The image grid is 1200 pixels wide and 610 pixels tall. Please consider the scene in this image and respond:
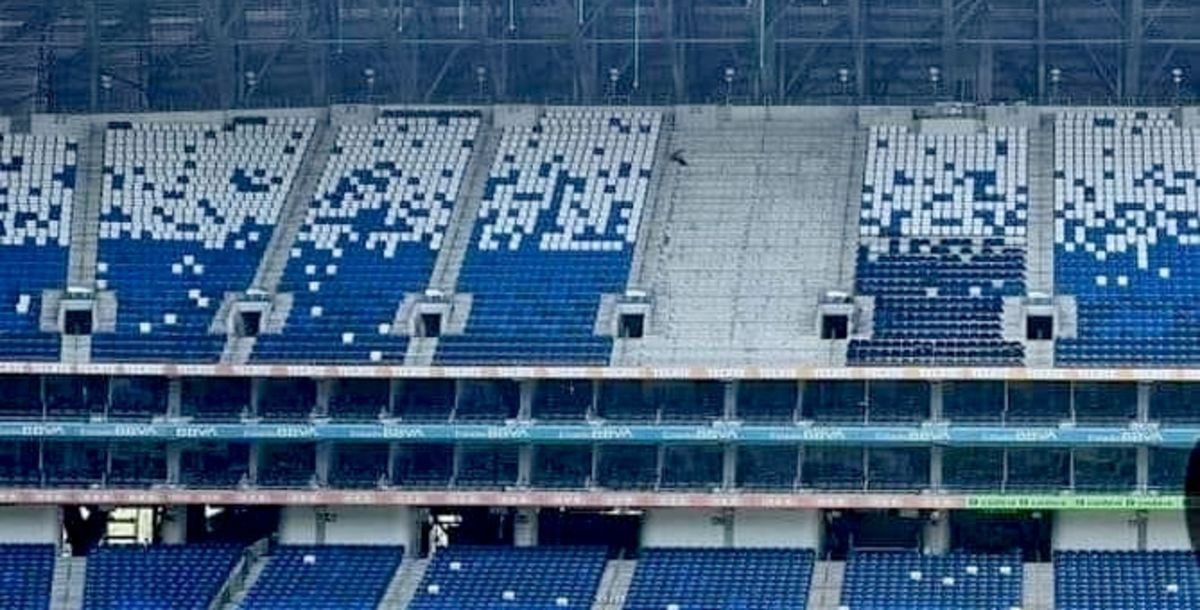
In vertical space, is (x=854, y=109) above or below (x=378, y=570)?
above

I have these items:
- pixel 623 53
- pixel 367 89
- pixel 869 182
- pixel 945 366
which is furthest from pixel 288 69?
pixel 945 366

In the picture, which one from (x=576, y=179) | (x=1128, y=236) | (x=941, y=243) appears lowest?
(x=941, y=243)

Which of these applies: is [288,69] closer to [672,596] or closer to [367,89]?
[367,89]

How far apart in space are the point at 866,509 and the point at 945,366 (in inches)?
104

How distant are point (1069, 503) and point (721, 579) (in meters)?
5.50

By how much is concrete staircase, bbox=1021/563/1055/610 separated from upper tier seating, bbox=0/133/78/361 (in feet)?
52.4

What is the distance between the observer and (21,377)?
63.6m

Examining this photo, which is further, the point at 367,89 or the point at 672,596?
the point at 367,89

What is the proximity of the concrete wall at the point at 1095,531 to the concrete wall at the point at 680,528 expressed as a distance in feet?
17.8

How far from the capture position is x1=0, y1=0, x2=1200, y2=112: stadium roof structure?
6900 centimetres

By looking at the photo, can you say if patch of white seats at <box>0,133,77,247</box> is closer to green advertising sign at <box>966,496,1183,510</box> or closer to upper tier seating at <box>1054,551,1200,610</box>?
green advertising sign at <box>966,496,1183,510</box>

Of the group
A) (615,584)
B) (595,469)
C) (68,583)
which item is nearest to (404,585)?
(615,584)

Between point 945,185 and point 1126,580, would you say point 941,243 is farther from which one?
point 1126,580

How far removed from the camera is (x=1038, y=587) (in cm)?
6109
